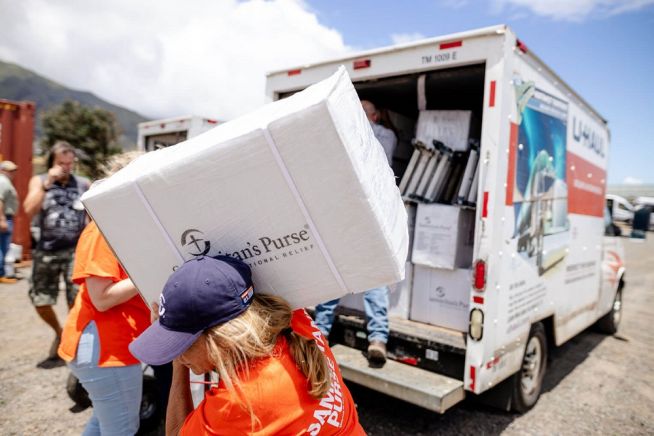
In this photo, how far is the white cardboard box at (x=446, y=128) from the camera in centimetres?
383

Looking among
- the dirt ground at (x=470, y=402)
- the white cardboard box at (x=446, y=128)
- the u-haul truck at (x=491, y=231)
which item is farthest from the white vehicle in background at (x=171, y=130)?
the white cardboard box at (x=446, y=128)

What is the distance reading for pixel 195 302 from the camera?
3.40ft

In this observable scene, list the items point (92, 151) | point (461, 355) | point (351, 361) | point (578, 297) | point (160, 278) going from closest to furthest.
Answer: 1. point (160, 278)
2. point (461, 355)
3. point (351, 361)
4. point (578, 297)
5. point (92, 151)

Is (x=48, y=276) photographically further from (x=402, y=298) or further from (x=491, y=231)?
(x=491, y=231)

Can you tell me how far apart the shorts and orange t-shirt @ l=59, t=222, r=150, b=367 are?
7.98 feet

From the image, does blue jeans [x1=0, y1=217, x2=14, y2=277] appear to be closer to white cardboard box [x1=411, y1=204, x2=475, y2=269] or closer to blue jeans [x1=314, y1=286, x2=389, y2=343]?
blue jeans [x1=314, y1=286, x2=389, y2=343]

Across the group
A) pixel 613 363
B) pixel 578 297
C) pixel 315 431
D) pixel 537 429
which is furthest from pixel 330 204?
pixel 613 363

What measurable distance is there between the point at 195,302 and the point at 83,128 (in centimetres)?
3801

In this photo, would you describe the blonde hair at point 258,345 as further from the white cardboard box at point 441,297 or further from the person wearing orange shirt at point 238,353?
the white cardboard box at point 441,297

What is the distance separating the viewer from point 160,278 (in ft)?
4.22

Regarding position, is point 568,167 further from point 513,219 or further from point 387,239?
point 387,239

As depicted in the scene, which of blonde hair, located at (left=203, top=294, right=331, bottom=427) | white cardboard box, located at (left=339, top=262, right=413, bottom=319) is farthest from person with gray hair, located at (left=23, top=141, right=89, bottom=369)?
blonde hair, located at (left=203, top=294, right=331, bottom=427)

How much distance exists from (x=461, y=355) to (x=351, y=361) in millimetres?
785

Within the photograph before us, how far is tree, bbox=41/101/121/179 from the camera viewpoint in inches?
1321
